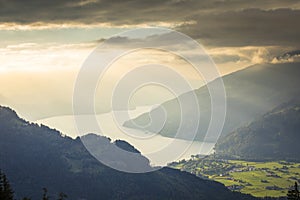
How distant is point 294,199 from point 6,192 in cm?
Result: 6289

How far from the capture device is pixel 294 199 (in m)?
130

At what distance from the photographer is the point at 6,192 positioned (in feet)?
370

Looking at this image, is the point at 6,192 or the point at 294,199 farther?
the point at 294,199
